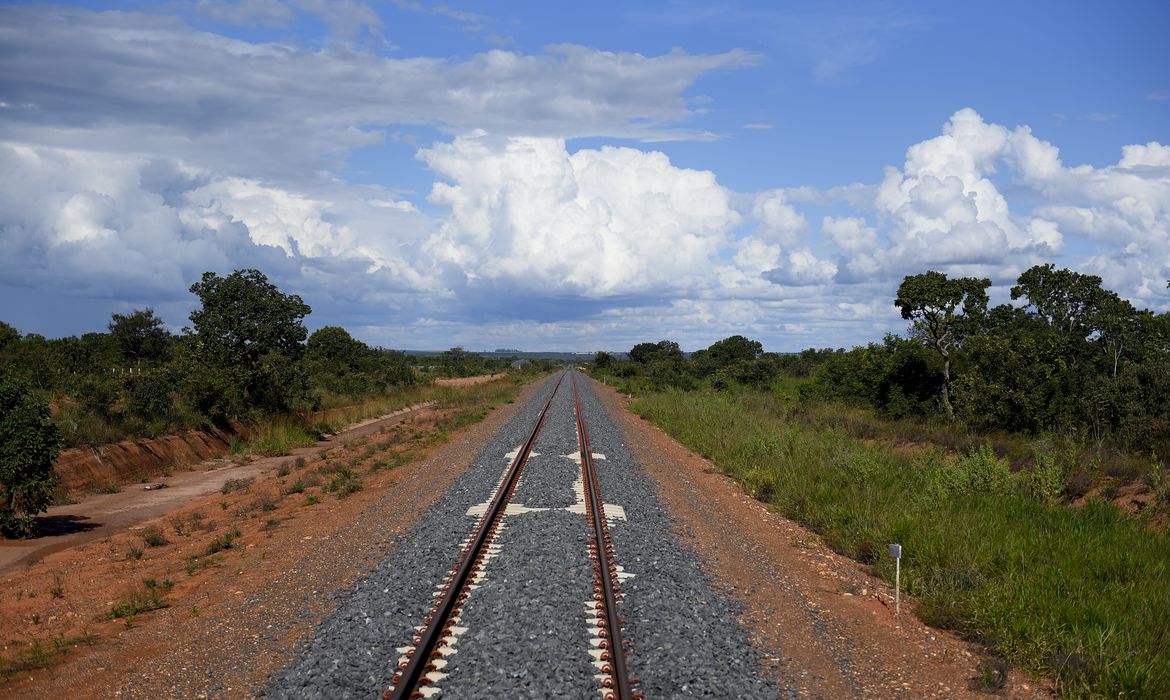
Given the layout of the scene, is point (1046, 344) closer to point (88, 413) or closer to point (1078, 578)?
point (1078, 578)

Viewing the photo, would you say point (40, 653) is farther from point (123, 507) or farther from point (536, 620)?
point (123, 507)

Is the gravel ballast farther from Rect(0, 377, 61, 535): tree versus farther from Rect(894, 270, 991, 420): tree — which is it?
Rect(894, 270, 991, 420): tree

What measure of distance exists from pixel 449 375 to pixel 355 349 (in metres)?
23.2

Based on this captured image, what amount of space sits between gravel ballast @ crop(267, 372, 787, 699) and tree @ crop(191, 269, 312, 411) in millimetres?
21629

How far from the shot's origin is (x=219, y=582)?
9.59 meters

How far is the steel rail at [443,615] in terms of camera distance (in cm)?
577

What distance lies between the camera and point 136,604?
869cm

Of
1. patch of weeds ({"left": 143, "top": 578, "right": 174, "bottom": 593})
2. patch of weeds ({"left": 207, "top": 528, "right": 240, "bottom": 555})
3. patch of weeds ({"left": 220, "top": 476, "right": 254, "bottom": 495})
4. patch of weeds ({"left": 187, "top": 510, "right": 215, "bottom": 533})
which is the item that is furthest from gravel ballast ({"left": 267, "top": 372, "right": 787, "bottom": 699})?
patch of weeds ({"left": 220, "top": 476, "right": 254, "bottom": 495})

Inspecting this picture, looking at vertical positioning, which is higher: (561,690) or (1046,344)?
(1046,344)

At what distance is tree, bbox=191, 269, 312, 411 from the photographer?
99.3 ft

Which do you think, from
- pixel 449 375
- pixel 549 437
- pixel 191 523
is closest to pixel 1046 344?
pixel 549 437

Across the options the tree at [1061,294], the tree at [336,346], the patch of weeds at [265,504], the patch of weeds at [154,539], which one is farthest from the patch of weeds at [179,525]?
the tree at [336,346]

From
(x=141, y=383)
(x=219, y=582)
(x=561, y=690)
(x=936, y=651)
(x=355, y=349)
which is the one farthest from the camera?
(x=355, y=349)

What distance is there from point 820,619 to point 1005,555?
2701mm
